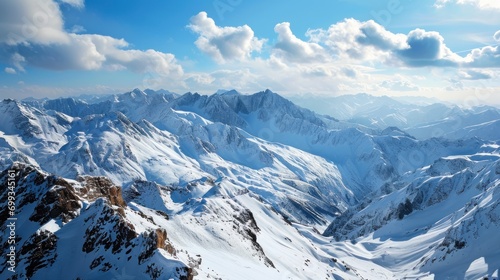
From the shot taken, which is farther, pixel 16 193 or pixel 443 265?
pixel 443 265

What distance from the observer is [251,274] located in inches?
2714

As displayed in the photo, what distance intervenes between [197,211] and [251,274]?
42.9 m

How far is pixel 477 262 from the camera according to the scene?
127188 mm

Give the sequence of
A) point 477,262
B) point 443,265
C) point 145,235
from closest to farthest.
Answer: point 145,235, point 477,262, point 443,265

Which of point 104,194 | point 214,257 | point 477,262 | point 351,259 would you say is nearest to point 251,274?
point 214,257

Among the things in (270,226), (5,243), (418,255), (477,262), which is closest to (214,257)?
(5,243)

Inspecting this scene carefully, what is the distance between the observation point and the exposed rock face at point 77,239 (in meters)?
47.9

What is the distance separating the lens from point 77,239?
53.3 meters

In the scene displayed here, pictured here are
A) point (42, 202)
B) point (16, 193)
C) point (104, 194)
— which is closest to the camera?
point (42, 202)

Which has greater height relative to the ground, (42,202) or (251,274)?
(42,202)

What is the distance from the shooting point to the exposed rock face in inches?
1885

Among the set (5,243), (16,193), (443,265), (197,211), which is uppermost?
(16,193)

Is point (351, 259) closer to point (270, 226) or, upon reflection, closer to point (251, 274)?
point (270, 226)

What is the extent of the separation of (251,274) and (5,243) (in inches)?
1658
